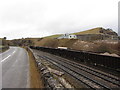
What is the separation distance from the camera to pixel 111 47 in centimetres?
2981

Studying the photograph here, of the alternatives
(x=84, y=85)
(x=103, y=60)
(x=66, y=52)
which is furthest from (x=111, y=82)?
(x=66, y=52)

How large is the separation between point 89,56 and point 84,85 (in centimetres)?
Result: 856

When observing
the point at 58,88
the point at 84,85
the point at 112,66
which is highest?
the point at 58,88

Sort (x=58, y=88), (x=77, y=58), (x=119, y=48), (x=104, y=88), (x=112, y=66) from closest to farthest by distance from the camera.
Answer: (x=58, y=88)
(x=104, y=88)
(x=112, y=66)
(x=77, y=58)
(x=119, y=48)

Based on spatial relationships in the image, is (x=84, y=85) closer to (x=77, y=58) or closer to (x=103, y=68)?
(x=103, y=68)

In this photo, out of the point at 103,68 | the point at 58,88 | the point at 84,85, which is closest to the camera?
the point at 58,88

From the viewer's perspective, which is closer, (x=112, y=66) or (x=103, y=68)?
(x=112, y=66)

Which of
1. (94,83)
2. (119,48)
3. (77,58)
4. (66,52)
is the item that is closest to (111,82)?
(94,83)

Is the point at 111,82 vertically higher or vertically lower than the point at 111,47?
lower

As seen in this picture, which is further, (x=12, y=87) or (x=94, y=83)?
(x=94, y=83)

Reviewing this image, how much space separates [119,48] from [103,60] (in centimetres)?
1749

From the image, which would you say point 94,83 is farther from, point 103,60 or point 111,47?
point 111,47

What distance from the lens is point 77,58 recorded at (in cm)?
1992

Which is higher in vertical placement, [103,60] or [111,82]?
[103,60]
